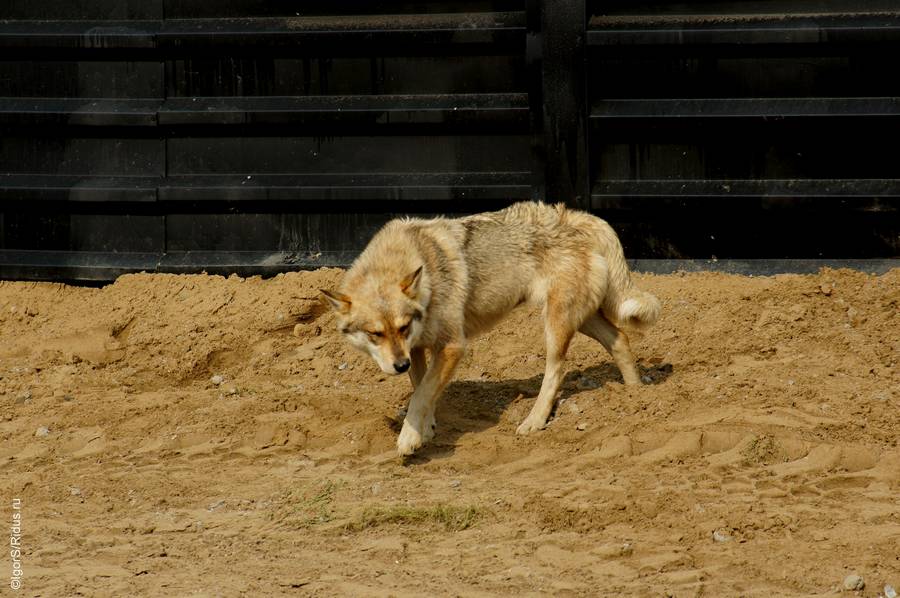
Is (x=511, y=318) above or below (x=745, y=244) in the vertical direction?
below

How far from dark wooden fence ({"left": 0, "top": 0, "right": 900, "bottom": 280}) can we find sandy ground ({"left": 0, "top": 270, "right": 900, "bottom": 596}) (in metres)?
0.48

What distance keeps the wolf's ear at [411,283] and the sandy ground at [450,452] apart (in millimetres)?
1059

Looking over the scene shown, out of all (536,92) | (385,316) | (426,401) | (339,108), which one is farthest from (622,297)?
(339,108)

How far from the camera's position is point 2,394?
8633 millimetres

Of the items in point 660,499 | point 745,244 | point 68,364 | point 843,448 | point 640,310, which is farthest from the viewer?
point 745,244

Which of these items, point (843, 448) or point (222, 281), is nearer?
point (843, 448)

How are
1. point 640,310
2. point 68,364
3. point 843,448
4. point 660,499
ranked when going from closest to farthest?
point 660,499 < point 843,448 < point 640,310 < point 68,364

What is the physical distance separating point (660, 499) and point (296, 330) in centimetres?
390

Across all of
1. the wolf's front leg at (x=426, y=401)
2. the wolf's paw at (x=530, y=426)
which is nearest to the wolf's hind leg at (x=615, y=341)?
the wolf's paw at (x=530, y=426)

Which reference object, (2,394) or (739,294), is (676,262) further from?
(2,394)

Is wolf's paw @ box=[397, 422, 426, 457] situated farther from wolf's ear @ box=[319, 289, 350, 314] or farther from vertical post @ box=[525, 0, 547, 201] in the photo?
vertical post @ box=[525, 0, 547, 201]

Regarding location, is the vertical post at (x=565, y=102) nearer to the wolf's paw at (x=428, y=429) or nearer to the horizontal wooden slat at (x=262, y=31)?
the horizontal wooden slat at (x=262, y=31)

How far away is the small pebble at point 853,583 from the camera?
5285mm

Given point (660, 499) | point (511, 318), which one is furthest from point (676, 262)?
point (660, 499)
